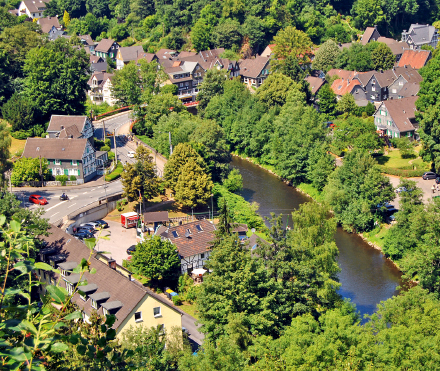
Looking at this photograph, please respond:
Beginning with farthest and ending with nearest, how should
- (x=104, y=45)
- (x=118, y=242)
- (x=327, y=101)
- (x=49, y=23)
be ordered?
(x=49, y=23) < (x=104, y=45) < (x=327, y=101) < (x=118, y=242)

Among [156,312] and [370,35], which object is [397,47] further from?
[156,312]

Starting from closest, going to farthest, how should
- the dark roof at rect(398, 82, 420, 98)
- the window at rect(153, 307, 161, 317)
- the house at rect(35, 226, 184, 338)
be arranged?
the house at rect(35, 226, 184, 338), the window at rect(153, 307, 161, 317), the dark roof at rect(398, 82, 420, 98)

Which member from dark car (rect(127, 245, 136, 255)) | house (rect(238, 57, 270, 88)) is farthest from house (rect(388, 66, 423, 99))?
dark car (rect(127, 245, 136, 255))

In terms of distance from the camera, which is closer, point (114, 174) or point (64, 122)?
point (114, 174)

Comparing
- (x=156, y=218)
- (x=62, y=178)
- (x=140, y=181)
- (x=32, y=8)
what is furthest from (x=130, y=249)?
(x=32, y=8)

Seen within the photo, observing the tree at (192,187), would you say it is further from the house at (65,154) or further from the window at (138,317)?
the window at (138,317)

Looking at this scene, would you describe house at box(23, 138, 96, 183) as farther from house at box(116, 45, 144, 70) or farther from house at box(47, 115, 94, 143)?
house at box(116, 45, 144, 70)
